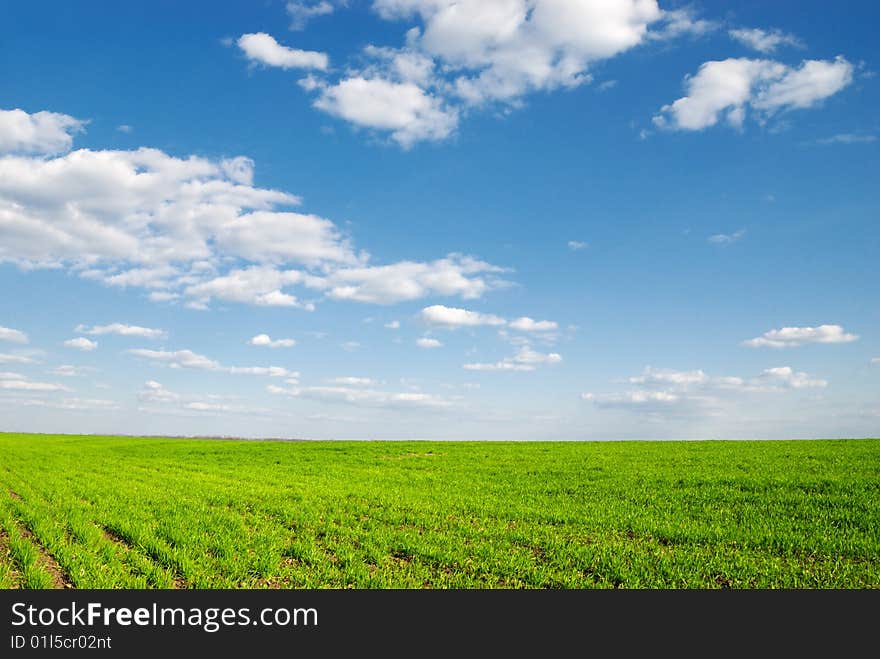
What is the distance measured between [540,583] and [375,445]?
39.9 metres

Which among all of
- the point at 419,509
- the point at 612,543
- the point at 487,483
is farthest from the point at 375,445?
the point at 612,543

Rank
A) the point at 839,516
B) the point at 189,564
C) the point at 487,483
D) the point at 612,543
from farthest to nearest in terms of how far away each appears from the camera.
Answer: the point at 487,483 < the point at 839,516 < the point at 612,543 < the point at 189,564

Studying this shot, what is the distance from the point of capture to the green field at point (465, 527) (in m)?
11.3

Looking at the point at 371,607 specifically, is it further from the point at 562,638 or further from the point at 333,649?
the point at 562,638

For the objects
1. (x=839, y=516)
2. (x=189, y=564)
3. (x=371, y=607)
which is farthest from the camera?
(x=839, y=516)

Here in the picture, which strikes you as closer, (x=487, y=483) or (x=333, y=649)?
(x=333, y=649)

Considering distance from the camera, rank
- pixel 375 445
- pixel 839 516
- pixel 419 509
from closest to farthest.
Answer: pixel 839 516 < pixel 419 509 < pixel 375 445

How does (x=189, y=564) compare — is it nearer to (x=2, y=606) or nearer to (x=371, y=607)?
(x=2, y=606)

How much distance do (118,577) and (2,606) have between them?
1.78 m

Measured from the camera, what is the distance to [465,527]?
15750 mm

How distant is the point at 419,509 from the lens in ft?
61.4

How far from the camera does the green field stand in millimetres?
11305

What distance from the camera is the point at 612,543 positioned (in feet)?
45.3

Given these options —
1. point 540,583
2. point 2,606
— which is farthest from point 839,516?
point 2,606
